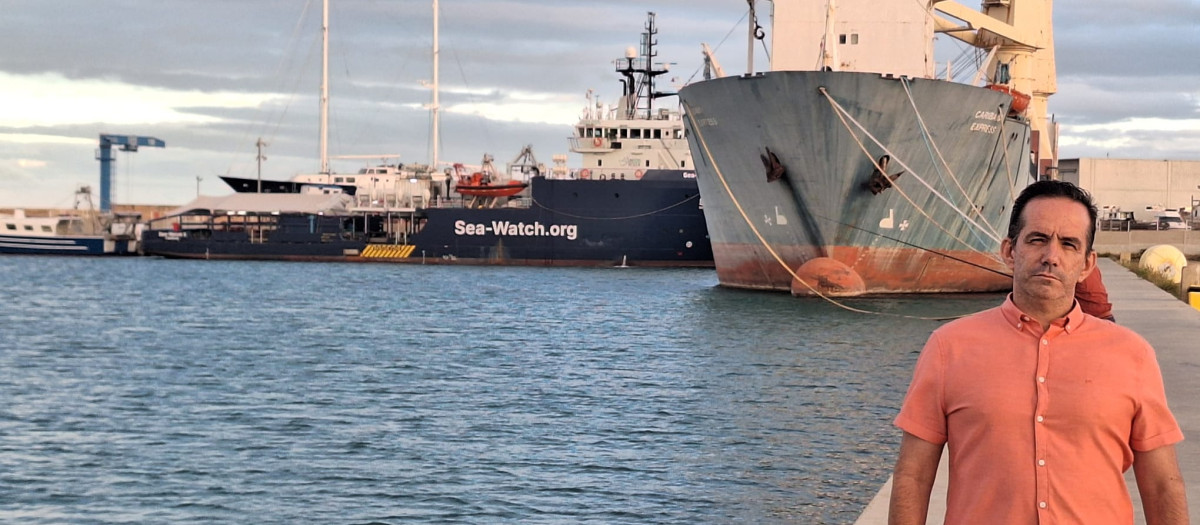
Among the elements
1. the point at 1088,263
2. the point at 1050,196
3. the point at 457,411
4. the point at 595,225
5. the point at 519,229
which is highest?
the point at 1050,196

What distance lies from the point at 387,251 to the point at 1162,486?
170 ft

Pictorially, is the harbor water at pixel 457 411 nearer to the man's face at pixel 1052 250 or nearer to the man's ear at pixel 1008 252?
the man's ear at pixel 1008 252

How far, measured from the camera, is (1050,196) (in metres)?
3.24

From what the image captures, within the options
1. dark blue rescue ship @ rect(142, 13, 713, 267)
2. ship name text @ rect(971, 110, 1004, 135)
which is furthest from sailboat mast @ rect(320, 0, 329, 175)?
ship name text @ rect(971, 110, 1004, 135)

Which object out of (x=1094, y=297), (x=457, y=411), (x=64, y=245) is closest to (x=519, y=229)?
(x=64, y=245)

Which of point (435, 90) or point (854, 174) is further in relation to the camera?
point (435, 90)

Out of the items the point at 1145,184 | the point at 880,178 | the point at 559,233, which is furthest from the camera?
the point at 1145,184

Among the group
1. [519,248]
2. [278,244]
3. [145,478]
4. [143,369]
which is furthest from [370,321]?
[278,244]

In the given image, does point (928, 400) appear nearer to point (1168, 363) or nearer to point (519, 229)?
point (1168, 363)

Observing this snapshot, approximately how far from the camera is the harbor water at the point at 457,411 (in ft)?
31.8

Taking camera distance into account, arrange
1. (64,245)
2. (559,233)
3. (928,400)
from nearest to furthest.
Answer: (928,400), (559,233), (64,245)

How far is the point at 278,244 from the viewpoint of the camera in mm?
56875

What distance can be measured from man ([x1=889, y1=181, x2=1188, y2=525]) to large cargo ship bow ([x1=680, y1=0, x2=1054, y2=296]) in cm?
2275

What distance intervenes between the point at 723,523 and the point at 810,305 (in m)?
19.2
